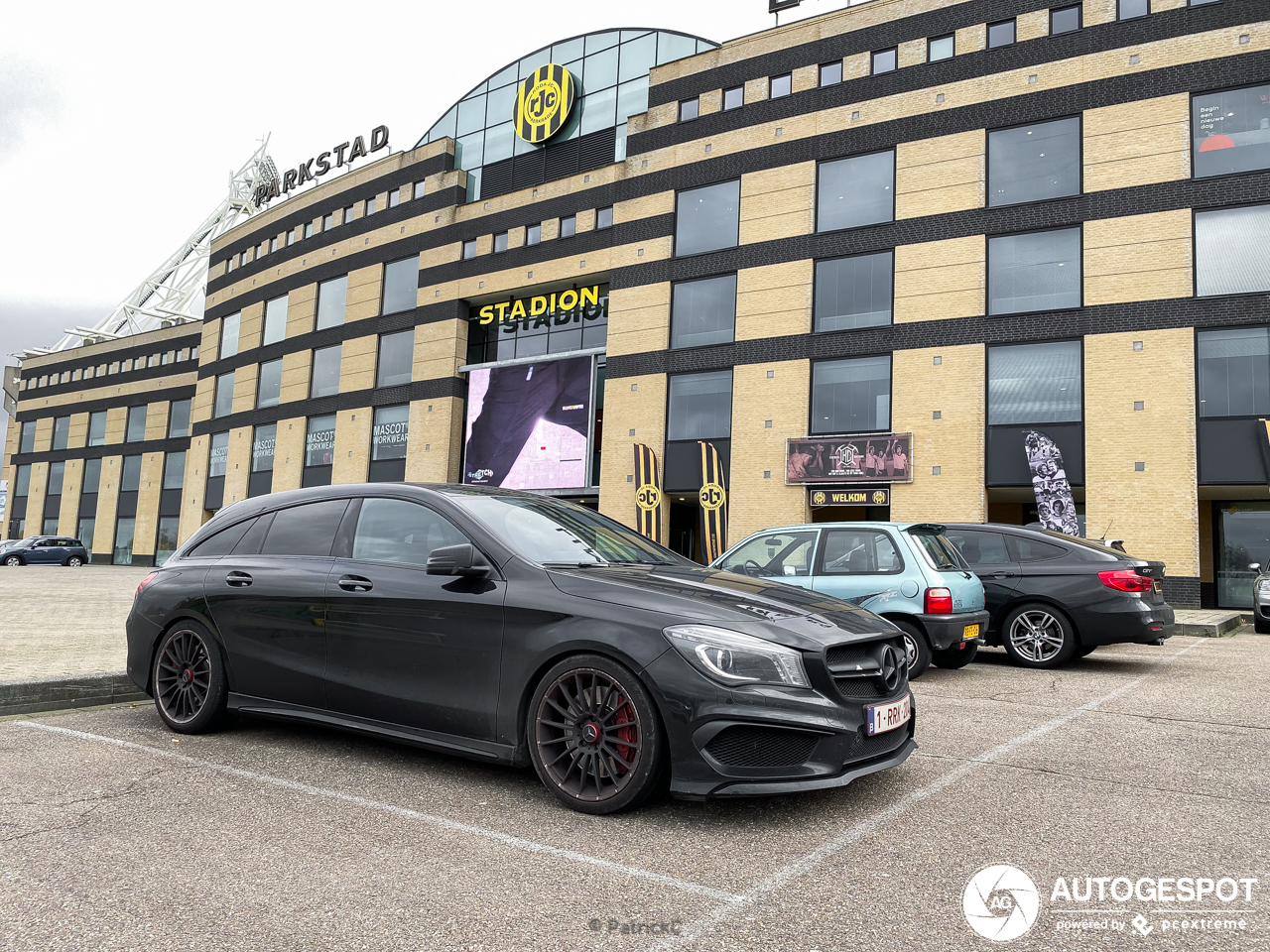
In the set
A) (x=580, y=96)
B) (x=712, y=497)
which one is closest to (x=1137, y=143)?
(x=712, y=497)

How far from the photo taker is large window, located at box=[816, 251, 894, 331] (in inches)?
952

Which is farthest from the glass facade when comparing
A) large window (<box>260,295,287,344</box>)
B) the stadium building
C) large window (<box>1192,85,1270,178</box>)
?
large window (<box>1192,85,1270,178</box>)

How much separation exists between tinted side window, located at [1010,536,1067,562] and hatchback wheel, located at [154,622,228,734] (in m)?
7.90

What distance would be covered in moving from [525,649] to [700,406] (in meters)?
23.2

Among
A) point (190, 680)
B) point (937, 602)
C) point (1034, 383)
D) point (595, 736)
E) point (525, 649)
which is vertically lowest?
point (190, 680)


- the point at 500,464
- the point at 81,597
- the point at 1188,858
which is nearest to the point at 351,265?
the point at 500,464

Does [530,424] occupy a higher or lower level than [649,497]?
higher

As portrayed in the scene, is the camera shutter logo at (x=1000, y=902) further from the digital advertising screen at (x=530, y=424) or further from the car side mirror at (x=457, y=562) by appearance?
the digital advertising screen at (x=530, y=424)

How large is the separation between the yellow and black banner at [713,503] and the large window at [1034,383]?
7658 millimetres

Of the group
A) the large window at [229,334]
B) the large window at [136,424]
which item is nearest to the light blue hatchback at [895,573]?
the large window at [229,334]

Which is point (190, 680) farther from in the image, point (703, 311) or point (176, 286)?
point (176, 286)

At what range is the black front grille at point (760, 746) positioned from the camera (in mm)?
3410

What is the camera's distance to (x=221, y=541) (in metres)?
5.52

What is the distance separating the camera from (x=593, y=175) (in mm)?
30594
